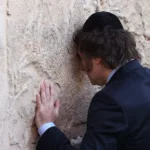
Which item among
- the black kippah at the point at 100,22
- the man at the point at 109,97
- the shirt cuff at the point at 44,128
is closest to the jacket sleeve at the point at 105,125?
the man at the point at 109,97

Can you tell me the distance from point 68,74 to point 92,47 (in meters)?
0.16

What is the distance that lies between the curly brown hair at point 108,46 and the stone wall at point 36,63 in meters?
0.09

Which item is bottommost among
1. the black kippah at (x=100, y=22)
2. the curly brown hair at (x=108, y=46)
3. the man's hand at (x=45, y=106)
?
the man's hand at (x=45, y=106)

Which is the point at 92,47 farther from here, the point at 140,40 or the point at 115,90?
the point at 140,40

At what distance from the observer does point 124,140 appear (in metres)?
1.42

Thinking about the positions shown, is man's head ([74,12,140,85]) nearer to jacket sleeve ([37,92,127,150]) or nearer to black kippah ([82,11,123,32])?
black kippah ([82,11,123,32])

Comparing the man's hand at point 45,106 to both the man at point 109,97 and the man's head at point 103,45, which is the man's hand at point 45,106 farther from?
the man's head at point 103,45

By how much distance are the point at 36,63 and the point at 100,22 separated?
287 millimetres

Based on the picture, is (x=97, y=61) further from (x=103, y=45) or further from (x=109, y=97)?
(x=109, y=97)

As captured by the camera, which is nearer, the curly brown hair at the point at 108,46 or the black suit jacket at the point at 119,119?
the black suit jacket at the point at 119,119

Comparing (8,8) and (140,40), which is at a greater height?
(8,8)

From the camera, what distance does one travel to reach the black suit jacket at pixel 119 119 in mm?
1376

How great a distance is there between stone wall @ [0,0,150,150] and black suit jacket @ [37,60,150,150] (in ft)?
0.41

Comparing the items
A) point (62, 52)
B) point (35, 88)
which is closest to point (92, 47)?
point (62, 52)
